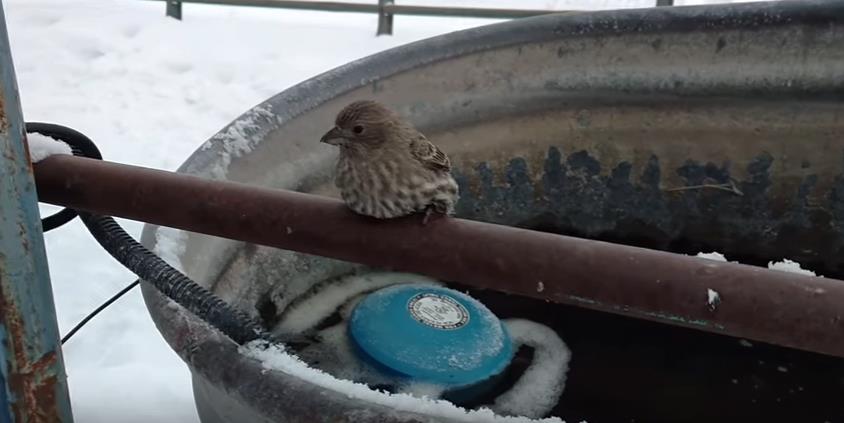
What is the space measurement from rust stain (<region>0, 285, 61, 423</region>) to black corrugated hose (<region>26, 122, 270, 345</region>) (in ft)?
0.55

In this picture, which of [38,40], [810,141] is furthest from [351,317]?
[38,40]

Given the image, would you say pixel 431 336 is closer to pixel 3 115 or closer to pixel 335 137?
pixel 335 137

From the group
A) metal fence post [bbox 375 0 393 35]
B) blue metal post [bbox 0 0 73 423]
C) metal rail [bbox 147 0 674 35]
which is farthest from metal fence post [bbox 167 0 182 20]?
blue metal post [bbox 0 0 73 423]

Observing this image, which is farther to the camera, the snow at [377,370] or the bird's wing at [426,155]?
the snow at [377,370]

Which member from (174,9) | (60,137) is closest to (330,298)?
(60,137)

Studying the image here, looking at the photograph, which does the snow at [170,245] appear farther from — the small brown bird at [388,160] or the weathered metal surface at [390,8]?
the weathered metal surface at [390,8]

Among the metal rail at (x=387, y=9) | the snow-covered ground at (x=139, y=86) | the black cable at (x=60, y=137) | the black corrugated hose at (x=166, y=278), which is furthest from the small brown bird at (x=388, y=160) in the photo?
the metal rail at (x=387, y=9)

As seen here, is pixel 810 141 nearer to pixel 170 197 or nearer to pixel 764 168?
pixel 764 168

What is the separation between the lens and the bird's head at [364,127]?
1.36 metres

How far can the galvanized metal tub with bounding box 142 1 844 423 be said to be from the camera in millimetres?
2016

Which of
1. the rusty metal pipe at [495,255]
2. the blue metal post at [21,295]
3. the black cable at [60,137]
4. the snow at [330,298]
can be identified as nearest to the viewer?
the rusty metal pipe at [495,255]

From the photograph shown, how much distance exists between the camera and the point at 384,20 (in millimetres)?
4840

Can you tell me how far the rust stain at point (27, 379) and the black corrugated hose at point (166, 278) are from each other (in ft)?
0.55

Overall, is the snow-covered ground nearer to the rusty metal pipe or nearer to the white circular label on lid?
the white circular label on lid
